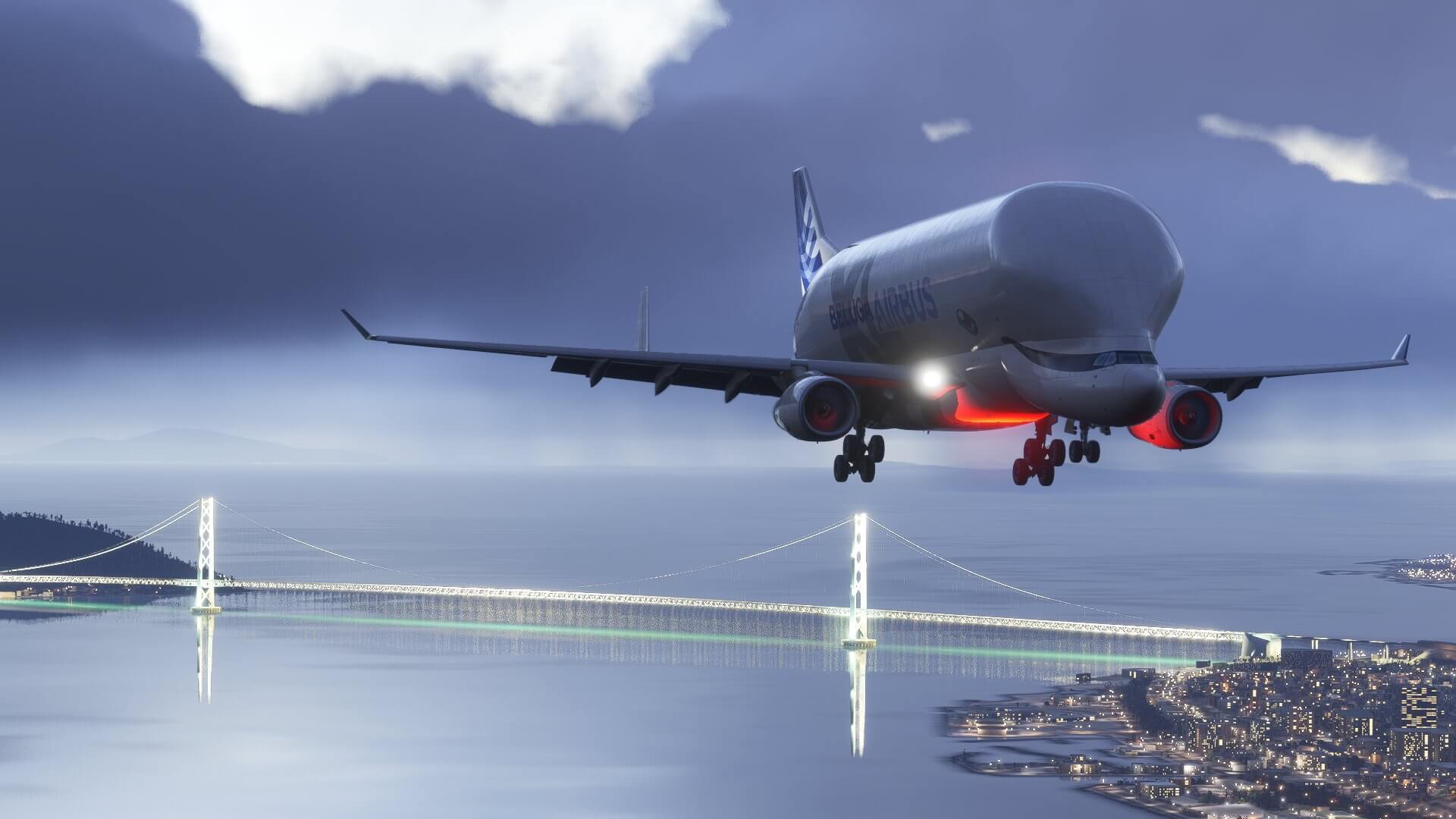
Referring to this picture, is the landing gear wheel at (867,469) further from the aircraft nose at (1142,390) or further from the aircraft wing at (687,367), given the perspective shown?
the aircraft nose at (1142,390)

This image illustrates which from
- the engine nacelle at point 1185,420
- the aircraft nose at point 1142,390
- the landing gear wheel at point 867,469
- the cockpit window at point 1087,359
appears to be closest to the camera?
the aircraft nose at point 1142,390

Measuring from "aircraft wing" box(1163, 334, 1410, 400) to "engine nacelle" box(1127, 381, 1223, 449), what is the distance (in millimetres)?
2485

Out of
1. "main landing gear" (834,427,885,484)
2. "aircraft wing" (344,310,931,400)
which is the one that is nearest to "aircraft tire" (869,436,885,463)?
"main landing gear" (834,427,885,484)

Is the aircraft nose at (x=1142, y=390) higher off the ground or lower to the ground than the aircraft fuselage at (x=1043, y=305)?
lower

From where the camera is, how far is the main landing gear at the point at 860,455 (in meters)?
46.2

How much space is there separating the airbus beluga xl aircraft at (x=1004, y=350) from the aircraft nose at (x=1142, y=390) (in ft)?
0.12

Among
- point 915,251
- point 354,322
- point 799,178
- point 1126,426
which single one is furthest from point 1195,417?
point 799,178

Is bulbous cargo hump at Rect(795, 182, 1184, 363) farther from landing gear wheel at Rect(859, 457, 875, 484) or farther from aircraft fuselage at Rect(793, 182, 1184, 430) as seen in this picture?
landing gear wheel at Rect(859, 457, 875, 484)

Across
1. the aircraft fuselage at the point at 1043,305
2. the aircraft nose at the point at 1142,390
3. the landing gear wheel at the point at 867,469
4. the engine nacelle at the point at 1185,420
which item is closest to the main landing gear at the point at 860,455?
the landing gear wheel at the point at 867,469

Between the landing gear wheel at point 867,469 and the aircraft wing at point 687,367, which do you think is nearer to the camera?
the aircraft wing at point 687,367

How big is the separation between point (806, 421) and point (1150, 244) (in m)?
9.86

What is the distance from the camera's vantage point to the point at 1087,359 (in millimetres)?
36562

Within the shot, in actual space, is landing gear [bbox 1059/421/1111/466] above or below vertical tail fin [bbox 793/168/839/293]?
below

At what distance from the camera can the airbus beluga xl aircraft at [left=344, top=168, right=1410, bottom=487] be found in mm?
36875
